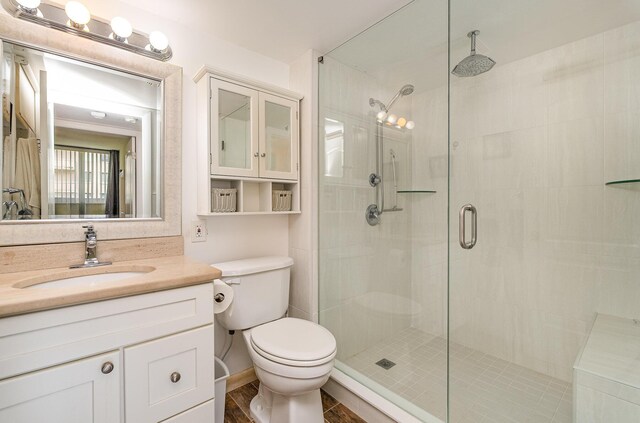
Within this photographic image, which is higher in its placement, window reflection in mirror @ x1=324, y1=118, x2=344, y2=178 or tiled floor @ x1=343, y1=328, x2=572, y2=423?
window reflection in mirror @ x1=324, y1=118, x2=344, y2=178

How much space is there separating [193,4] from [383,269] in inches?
74.6

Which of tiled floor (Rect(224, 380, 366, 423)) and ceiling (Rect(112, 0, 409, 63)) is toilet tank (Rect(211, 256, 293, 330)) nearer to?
tiled floor (Rect(224, 380, 366, 423))

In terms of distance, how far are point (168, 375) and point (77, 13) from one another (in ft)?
5.14

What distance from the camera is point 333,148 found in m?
1.97

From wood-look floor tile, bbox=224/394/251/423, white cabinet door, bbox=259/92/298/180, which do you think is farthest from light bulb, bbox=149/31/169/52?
wood-look floor tile, bbox=224/394/251/423

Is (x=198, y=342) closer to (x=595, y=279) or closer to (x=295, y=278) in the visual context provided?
(x=295, y=278)

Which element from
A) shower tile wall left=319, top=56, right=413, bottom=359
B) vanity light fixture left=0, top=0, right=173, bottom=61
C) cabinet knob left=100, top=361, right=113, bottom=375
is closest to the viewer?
cabinet knob left=100, top=361, right=113, bottom=375

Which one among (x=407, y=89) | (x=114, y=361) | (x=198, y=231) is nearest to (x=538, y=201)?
(x=407, y=89)

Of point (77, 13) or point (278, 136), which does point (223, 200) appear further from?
point (77, 13)

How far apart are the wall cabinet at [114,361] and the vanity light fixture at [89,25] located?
1229mm

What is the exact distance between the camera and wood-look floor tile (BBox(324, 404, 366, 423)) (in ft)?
5.05

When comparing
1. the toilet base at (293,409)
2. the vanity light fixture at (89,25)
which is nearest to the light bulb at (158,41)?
the vanity light fixture at (89,25)

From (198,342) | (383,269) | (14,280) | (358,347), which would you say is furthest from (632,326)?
(14,280)

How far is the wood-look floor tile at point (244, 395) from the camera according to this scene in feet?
5.37
